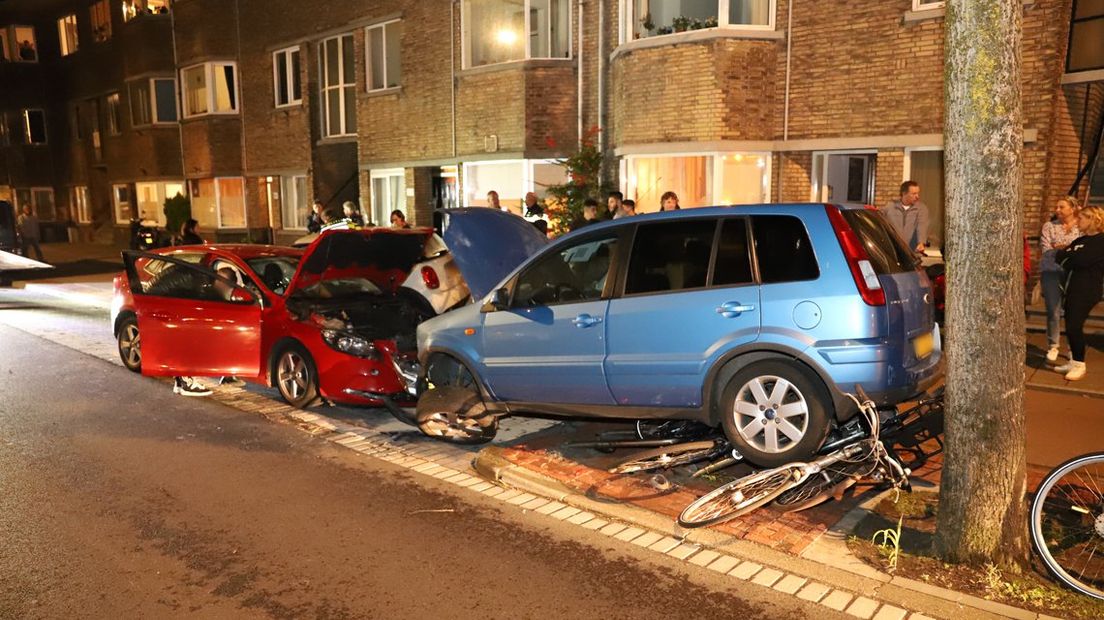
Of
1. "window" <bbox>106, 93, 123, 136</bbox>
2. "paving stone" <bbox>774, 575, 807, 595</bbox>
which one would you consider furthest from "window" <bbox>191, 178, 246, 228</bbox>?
"paving stone" <bbox>774, 575, 807, 595</bbox>

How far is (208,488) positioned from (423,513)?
1.67 meters

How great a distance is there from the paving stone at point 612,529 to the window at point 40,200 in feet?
130

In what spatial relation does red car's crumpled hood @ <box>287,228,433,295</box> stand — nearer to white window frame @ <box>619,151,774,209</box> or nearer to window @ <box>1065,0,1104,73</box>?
white window frame @ <box>619,151,774,209</box>

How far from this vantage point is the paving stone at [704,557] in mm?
4609

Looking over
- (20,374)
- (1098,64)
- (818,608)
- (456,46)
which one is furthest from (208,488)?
(456,46)

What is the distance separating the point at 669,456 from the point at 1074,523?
236 centimetres

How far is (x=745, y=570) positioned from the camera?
4504 millimetres

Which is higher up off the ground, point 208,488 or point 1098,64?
point 1098,64

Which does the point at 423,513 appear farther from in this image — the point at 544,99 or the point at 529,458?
the point at 544,99

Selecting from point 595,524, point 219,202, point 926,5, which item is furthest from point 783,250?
point 219,202

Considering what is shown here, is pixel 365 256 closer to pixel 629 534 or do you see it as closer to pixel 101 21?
pixel 629 534

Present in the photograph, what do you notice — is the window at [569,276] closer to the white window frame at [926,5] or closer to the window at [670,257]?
the window at [670,257]

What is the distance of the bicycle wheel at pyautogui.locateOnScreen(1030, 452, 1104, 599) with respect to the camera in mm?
4098

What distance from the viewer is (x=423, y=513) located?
539 cm
